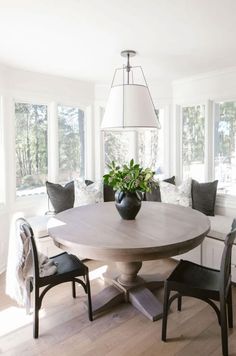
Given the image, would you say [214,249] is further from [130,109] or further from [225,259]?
[130,109]

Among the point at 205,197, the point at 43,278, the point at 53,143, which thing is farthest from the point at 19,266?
the point at 205,197

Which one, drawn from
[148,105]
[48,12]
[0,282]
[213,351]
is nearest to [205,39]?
[148,105]

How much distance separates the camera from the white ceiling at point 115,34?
6.59 feet

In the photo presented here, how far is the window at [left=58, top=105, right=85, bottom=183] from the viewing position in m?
4.21

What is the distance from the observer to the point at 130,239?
79.6 inches

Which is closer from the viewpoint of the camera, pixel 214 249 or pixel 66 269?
pixel 66 269

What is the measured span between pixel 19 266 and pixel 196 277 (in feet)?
4.45

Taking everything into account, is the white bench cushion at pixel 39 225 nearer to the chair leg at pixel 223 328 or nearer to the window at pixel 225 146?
the chair leg at pixel 223 328

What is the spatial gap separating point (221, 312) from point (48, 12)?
249 cm

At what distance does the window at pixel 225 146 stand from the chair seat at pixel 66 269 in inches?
95.2

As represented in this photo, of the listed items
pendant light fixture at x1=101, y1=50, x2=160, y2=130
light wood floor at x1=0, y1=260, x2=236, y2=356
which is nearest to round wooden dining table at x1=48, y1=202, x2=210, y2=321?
light wood floor at x1=0, y1=260, x2=236, y2=356

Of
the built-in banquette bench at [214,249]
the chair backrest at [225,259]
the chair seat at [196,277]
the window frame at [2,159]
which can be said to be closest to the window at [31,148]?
the window frame at [2,159]

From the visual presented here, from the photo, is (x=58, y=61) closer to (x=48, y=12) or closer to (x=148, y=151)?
(x=48, y=12)

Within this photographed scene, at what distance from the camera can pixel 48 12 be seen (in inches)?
81.8
